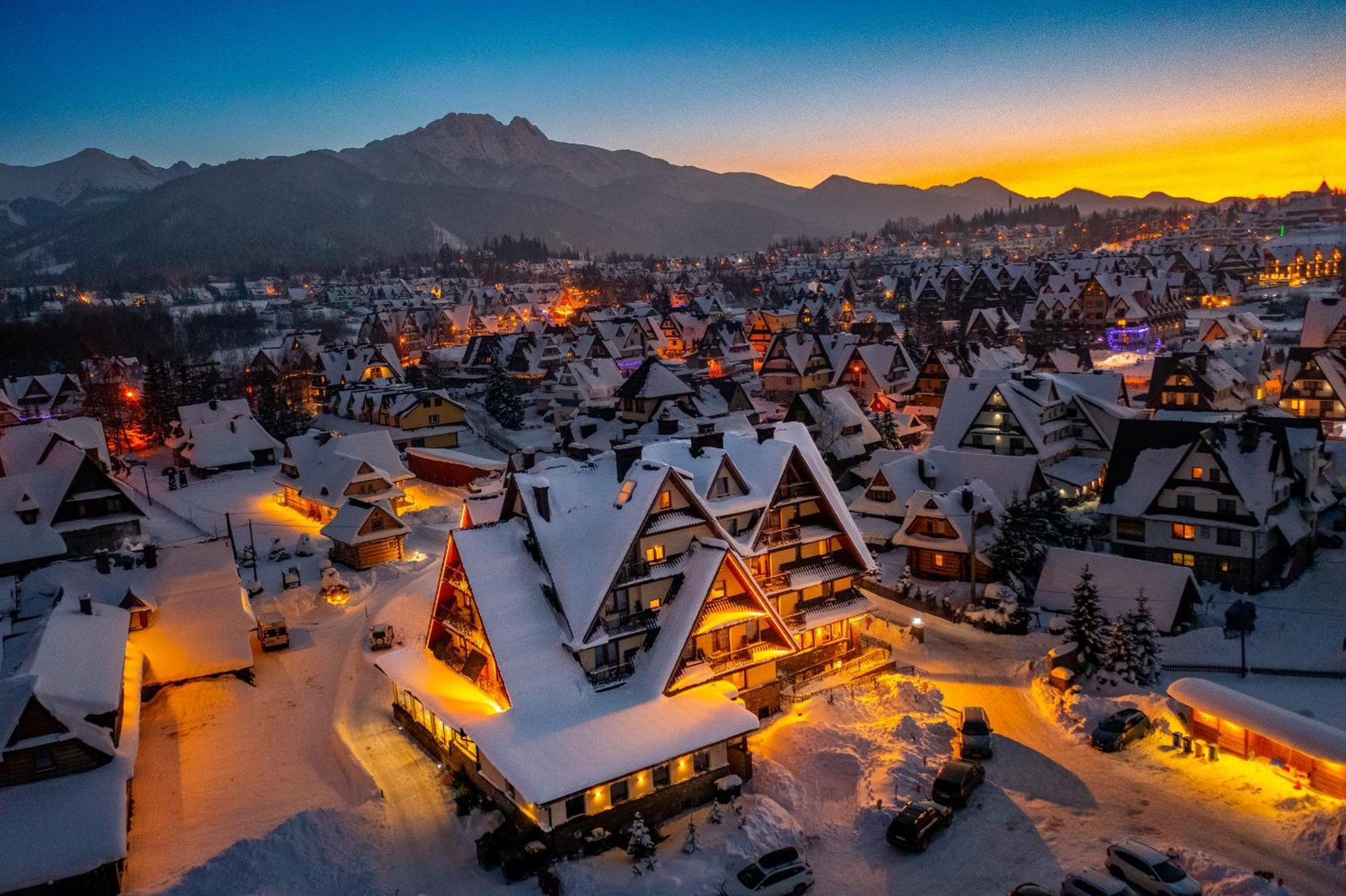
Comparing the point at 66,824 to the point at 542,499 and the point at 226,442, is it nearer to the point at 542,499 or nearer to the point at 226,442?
the point at 542,499

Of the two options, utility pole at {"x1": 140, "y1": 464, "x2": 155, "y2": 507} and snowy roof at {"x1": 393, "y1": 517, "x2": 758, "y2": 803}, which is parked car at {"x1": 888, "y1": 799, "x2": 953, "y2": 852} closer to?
snowy roof at {"x1": 393, "y1": 517, "x2": 758, "y2": 803}

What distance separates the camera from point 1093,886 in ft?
61.3

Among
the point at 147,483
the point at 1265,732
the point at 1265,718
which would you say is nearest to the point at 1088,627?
the point at 1265,718

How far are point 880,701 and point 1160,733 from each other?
328 inches

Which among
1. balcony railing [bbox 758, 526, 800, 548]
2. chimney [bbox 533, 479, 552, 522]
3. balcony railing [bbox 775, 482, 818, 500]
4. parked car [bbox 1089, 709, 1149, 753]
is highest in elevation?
chimney [bbox 533, 479, 552, 522]

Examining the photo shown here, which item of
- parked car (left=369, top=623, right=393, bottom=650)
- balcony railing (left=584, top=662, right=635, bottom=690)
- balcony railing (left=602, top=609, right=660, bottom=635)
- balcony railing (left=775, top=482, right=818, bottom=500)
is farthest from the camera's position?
parked car (left=369, top=623, right=393, bottom=650)

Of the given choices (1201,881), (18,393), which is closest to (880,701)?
(1201,881)

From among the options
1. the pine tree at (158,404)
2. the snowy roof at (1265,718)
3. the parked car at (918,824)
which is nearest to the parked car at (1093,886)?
the parked car at (918,824)

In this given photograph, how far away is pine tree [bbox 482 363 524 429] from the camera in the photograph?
7938 cm

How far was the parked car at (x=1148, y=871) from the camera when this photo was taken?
61.3 ft

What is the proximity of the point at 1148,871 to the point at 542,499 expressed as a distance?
739 inches

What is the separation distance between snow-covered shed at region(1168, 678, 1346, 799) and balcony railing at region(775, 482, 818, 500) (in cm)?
1294

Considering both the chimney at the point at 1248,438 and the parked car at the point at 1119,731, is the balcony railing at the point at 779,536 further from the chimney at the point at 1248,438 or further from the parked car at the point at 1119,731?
the chimney at the point at 1248,438

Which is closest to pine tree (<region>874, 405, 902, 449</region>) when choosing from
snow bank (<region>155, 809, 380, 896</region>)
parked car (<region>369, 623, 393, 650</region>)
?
parked car (<region>369, 623, 393, 650</region>)
